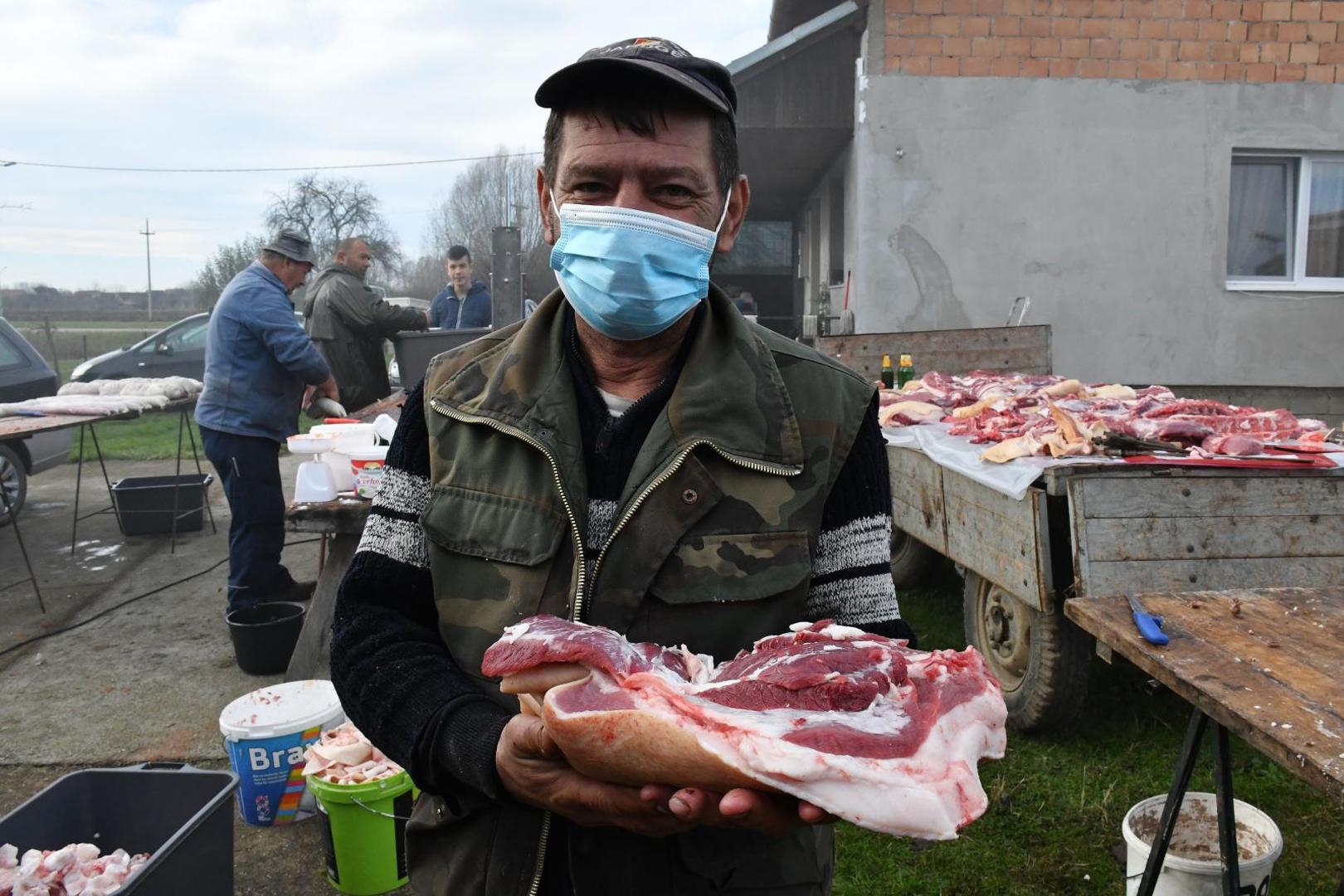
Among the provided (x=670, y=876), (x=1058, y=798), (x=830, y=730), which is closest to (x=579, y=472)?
(x=830, y=730)

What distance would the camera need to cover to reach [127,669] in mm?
5840

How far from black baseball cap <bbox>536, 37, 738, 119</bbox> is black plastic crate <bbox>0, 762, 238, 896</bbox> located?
7.52ft

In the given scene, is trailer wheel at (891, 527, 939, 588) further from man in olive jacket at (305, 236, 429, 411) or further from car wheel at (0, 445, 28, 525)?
car wheel at (0, 445, 28, 525)

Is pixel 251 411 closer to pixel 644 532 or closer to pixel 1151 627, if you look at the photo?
pixel 644 532

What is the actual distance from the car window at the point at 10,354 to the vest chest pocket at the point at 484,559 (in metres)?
10.4

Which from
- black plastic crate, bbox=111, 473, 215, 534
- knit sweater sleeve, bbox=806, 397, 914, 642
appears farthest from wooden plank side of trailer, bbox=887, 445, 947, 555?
black plastic crate, bbox=111, 473, 215, 534

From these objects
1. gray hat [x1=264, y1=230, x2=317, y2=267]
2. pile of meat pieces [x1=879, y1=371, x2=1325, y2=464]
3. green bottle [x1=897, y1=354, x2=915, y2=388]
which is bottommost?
pile of meat pieces [x1=879, y1=371, x2=1325, y2=464]

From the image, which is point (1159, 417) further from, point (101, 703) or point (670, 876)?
point (101, 703)

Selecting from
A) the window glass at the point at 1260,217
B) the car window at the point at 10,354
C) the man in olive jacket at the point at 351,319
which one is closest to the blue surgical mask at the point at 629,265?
the man in olive jacket at the point at 351,319

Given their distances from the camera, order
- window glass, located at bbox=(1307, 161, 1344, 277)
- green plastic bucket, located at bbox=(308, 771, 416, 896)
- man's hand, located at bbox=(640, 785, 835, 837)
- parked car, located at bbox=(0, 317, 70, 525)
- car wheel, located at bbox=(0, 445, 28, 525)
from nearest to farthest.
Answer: man's hand, located at bbox=(640, 785, 835, 837) < green plastic bucket, located at bbox=(308, 771, 416, 896) < car wheel, located at bbox=(0, 445, 28, 525) < parked car, located at bbox=(0, 317, 70, 525) < window glass, located at bbox=(1307, 161, 1344, 277)

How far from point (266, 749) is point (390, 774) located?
28.6 inches

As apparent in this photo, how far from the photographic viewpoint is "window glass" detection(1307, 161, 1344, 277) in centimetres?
984

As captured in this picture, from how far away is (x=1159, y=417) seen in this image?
5.18 metres

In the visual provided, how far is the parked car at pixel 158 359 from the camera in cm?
1572
